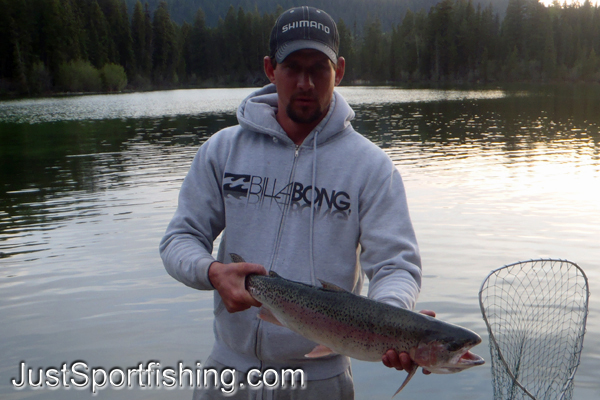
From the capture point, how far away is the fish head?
85.0 inches

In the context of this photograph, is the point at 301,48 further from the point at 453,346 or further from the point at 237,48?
the point at 237,48

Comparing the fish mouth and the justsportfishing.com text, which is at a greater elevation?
the fish mouth

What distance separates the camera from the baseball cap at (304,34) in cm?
286

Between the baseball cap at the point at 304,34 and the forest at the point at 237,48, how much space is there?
92.4 metres

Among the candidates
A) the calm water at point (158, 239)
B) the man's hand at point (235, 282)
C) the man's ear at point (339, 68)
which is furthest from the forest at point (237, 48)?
the man's hand at point (235, 282)

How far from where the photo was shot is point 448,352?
217 cm

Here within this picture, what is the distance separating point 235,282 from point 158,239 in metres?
9.69

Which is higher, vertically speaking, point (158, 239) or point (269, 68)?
point (269, 68)

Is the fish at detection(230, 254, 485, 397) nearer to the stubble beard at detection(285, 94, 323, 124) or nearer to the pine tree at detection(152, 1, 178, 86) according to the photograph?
the stubble beard at detection(285, 94, 323, 124)

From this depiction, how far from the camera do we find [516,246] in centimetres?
1079

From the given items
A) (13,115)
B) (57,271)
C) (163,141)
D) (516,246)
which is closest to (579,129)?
(163,141)

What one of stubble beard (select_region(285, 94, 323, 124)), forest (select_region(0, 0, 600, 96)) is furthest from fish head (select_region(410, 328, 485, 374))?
forest (select_region(0, 0, 600, 96))

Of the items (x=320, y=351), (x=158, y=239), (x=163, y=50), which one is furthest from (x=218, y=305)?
(x=163, y=50)

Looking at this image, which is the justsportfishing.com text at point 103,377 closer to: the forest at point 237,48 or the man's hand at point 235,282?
the man's hand at point 235,282
